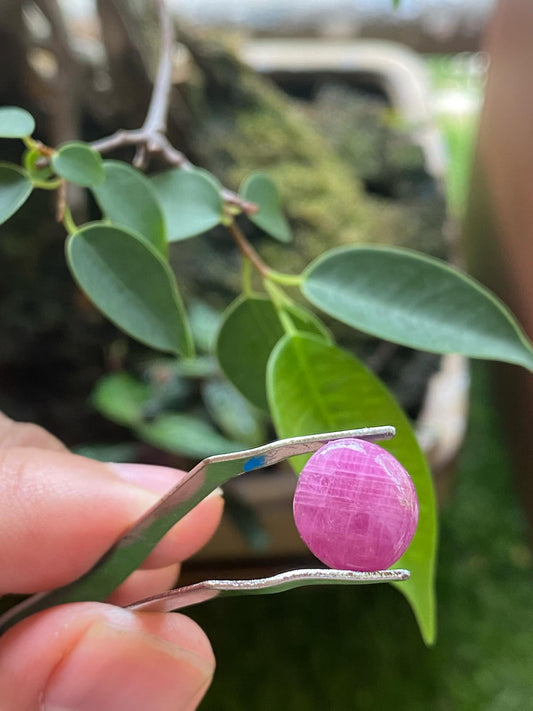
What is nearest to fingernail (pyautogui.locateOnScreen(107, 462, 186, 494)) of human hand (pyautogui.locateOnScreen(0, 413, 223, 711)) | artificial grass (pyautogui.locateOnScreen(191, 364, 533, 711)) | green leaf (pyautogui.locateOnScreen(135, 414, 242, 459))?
human hand (pyautogui.locateOnScreen(0, 413, 223, 711))

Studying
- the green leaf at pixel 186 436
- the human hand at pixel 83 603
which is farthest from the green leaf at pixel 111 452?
the human hand at pixel 83 603

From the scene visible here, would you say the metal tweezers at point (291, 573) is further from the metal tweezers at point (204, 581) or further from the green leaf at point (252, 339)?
the green leaf at point (252, 339)

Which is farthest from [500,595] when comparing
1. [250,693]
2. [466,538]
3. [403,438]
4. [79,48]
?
[79,48]

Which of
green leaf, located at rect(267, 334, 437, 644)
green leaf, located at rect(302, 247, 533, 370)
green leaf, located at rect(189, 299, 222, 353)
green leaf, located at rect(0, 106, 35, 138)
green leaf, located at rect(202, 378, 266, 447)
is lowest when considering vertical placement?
green leaf, located at rect(202, 378, 266, 447)

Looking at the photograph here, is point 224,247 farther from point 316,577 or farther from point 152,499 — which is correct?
point 316,577

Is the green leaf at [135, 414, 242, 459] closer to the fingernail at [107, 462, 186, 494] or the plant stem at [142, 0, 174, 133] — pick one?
the fingernail at [107, 462, 186, 494]

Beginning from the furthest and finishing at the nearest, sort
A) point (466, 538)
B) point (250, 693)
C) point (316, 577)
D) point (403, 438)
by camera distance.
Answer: point (466, 538) → point (250, 693) → point (403, 438) → point (316, 577)
